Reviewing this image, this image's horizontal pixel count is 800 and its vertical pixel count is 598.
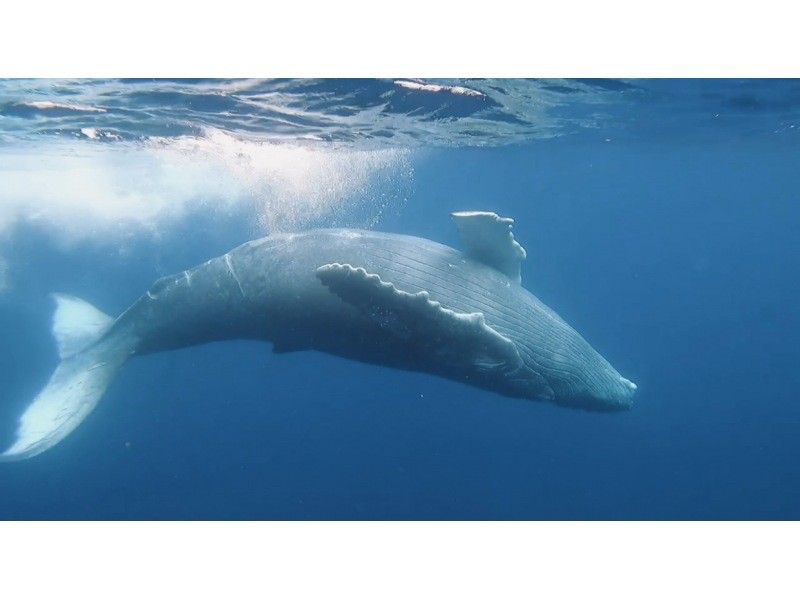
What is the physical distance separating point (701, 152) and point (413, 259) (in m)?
30.0

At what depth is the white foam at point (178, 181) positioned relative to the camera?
73.9ft

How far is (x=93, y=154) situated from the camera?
23234mm

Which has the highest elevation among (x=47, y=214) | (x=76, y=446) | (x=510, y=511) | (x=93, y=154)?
(x=93, y=154)

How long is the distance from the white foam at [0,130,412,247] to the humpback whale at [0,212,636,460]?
41.1 feet

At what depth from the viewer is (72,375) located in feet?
33.5

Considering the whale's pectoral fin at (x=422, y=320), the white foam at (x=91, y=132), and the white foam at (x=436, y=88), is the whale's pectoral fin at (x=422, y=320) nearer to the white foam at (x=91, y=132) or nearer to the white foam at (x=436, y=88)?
the white foam at (x=436, y=88)

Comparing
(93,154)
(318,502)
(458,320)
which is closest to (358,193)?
(93,154)

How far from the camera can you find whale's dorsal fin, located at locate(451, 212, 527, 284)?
7871 millimetres

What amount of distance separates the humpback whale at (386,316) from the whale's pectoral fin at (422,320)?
0.03m

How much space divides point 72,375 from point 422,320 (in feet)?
24.3

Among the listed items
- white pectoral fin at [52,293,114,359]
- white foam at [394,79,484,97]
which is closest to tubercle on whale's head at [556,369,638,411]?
white foam at [394,79,484,97]

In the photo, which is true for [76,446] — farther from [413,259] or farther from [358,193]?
[413,259]

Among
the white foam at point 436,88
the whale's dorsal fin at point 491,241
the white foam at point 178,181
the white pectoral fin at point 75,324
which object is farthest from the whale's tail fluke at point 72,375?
the white foam at point 178,181

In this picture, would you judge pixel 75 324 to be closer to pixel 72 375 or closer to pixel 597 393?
pixel 72 375
